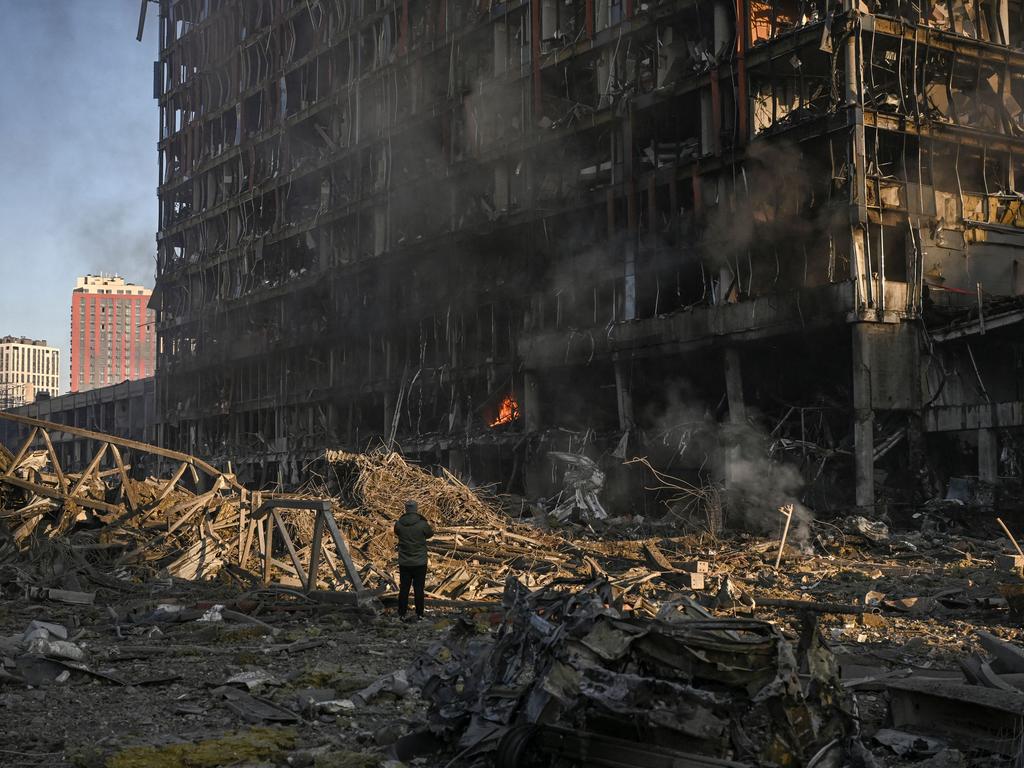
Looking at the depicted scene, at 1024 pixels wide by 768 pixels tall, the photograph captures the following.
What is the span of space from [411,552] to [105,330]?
615 ft

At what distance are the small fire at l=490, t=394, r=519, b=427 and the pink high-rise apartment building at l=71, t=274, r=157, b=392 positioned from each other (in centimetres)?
15454

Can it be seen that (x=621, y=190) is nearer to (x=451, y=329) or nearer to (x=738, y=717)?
(x=451, y=329)

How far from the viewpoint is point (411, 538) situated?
12805mm

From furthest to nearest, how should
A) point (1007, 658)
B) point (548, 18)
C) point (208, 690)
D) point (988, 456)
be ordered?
point (548, 18), point (988, 456), point (208, 690), point (1007, 658)

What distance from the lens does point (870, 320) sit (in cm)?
2791

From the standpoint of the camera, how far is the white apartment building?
178 metres

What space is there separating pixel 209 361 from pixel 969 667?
54863 mm

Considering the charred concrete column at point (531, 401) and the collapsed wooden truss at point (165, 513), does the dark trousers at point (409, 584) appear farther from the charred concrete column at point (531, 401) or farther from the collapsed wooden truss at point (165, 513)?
the charred concrete column at point (531, 401)

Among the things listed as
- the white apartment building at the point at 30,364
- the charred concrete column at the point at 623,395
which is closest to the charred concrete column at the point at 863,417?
the charred concrete column at the point at 623,395

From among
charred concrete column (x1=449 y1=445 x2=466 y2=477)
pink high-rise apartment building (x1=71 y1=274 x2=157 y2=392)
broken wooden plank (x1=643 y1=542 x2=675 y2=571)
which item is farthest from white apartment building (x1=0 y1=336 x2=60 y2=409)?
broken wooden plank (x1=643 y1=542 x2=675 y2=571)

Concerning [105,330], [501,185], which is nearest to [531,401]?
[501,185]

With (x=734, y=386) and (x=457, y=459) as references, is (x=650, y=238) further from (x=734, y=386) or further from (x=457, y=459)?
(x=457, y=459)

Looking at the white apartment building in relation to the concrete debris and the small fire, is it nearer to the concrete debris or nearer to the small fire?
the small fire

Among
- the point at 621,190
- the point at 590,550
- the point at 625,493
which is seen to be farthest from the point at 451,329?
the point at 590,550
